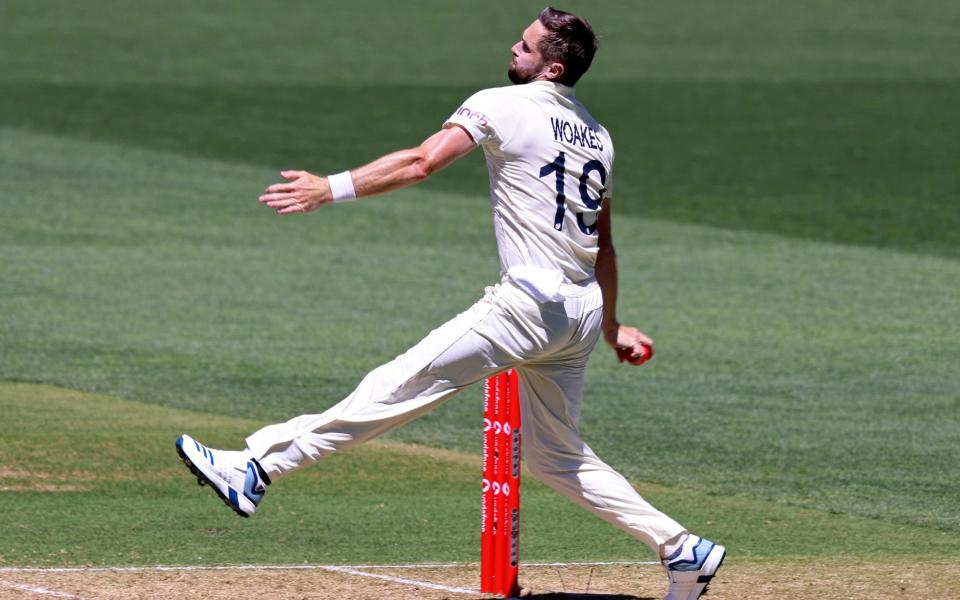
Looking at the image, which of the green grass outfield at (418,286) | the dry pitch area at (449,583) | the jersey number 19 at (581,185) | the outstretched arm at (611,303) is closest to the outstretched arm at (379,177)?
the jersey number 19 at (581,185)

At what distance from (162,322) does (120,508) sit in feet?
22.3

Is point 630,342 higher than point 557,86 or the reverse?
the reverse

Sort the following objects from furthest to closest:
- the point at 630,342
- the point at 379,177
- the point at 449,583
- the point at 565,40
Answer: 1. the point at 449,583
2. the point at 630,342
3. the point at 565,40
4. the point at 379,177

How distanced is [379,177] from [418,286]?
12144mm

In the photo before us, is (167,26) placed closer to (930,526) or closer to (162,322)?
(162,322)

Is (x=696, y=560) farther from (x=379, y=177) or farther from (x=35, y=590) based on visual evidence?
(x=35, y=590)

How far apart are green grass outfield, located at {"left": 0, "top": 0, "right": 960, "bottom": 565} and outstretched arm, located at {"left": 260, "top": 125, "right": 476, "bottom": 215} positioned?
2855 millimetres

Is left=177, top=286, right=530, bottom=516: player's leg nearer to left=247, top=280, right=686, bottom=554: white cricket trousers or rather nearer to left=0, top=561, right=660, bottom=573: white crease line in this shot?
left=247, top=280, right=686, bottom=554: white cricket trousers

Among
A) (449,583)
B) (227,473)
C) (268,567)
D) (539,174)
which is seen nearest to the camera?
(227,473)

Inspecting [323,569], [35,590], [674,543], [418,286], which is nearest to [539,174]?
[674,543]

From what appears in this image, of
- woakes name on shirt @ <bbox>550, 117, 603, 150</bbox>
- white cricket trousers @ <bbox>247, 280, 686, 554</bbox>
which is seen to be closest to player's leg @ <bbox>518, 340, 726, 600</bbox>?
white cricket trousers @ <bbox>247, 280, 686, 554</bbox>

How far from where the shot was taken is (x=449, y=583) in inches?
352

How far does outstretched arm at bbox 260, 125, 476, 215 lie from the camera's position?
23.7 feet

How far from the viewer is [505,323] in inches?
300
